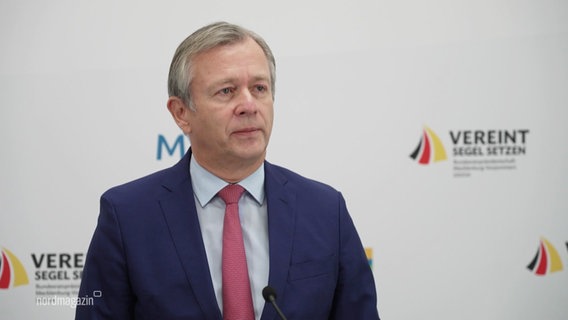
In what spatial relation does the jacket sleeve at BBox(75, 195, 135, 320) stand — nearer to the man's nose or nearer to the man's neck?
the man's neck

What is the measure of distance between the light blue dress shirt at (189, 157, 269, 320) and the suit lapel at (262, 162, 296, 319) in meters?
0.04

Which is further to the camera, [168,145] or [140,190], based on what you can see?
[168,145]

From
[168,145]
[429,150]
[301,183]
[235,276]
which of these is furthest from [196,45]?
[429,150]

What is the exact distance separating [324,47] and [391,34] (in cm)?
32

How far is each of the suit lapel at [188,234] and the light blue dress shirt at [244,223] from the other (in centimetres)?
4

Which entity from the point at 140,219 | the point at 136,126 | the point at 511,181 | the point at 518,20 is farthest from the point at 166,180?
the point at 518,20

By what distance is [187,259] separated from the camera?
1.56m

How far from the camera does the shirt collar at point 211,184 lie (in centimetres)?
167

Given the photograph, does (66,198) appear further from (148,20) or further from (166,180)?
(166,180)

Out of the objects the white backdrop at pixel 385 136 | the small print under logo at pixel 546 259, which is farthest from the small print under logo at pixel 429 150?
the small print under logo at pixel 546 259

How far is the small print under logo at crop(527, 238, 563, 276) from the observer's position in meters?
2.76

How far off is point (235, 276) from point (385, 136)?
1.43 meters

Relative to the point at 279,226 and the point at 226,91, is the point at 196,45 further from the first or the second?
the point at 279,226

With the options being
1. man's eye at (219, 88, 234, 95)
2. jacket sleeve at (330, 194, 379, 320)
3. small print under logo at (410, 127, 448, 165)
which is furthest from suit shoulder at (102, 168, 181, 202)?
small print under logo at (410, 127, 448, 165)
